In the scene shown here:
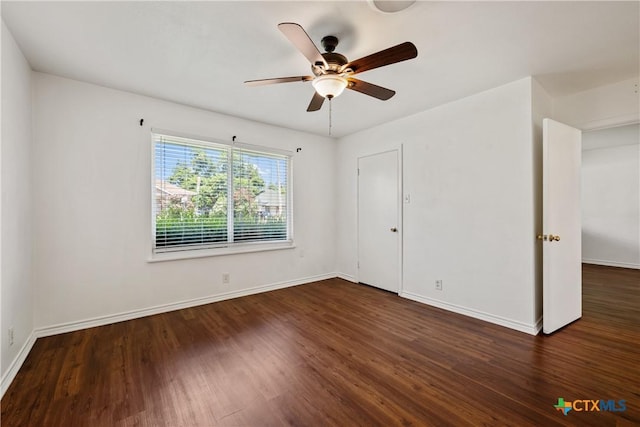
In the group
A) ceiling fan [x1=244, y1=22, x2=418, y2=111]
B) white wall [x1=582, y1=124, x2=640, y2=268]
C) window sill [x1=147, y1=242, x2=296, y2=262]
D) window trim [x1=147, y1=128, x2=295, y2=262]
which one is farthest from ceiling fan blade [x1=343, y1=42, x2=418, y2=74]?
white wall [x1=582, y1=124, x2=640, y2=268]

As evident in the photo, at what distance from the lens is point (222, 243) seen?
12.1 ft

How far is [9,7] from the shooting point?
1.73 meters

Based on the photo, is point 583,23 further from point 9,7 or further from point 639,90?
point 9,7

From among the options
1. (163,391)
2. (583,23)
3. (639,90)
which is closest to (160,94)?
(163,391)

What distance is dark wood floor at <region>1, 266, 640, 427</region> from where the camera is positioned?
5.22 ft

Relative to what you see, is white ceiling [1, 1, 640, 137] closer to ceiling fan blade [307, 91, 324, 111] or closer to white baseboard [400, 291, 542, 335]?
ceiling fan blade [307, 91, 324, 111]

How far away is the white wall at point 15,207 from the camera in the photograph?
187cm

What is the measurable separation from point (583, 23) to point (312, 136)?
134 inches

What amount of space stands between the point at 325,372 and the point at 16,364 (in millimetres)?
2338

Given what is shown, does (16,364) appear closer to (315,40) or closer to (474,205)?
(315,40)

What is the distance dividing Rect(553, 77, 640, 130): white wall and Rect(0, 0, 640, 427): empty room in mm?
21

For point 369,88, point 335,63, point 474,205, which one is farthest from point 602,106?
point 335,63

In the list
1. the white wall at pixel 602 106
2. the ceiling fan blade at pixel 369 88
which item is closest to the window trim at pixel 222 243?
the ceiling fan blade at pixel 369 88

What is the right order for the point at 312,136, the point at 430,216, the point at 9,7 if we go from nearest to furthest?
the point at 9,7
the point at 430,216
the point at 312,136
